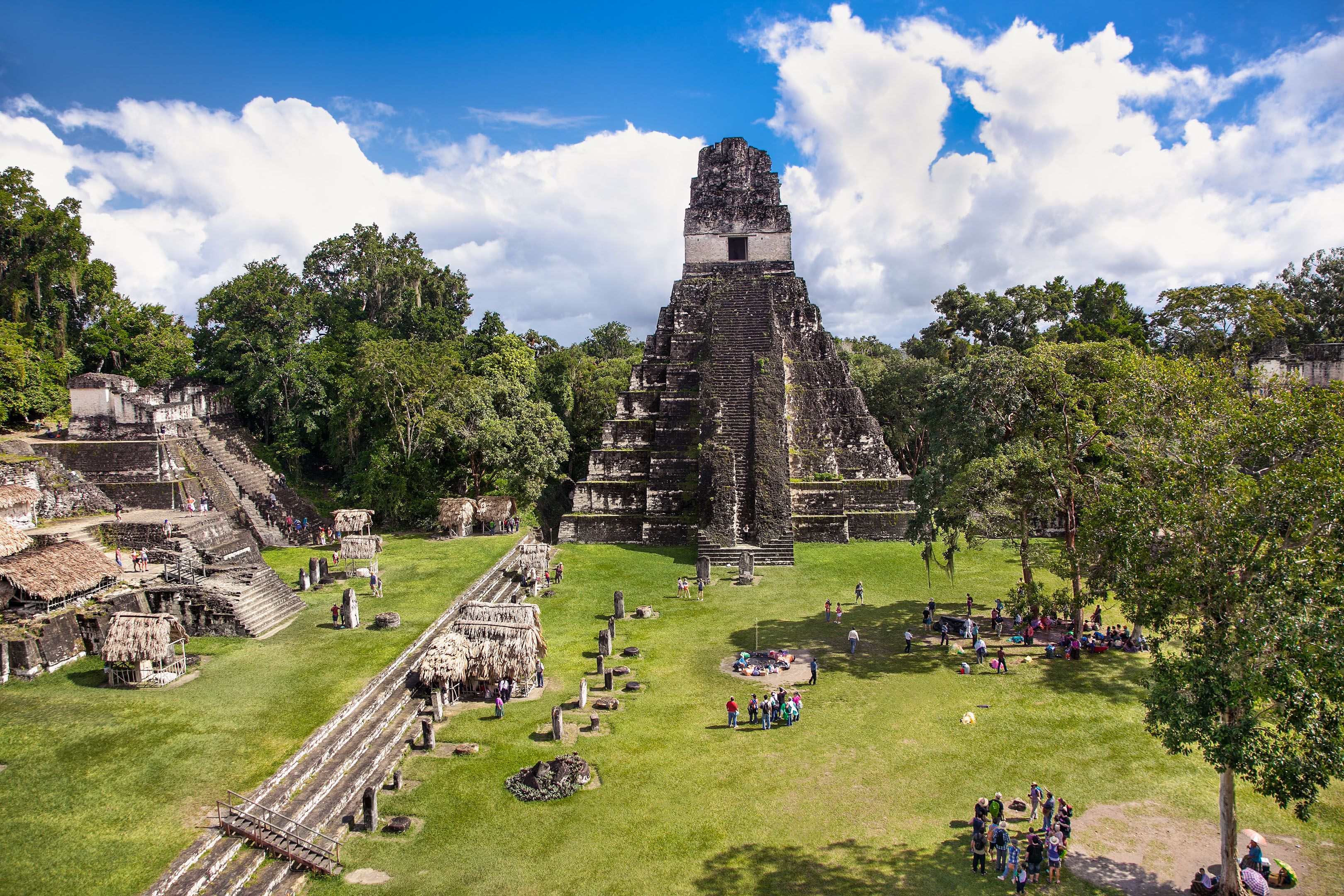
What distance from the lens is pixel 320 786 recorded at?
12.2 metres

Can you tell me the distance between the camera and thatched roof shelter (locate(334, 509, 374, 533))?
28312mm

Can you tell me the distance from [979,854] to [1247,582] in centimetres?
525

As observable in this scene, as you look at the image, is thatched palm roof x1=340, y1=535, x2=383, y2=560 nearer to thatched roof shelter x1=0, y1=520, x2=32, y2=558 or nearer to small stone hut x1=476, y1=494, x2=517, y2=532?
small stone hut x1=476, y1=494, x2=517, y2=532

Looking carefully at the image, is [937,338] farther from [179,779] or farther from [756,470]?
[179,779]

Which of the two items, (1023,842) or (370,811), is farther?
(370,811)

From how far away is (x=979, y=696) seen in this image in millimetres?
15930

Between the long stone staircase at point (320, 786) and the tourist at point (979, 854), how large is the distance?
9544mm

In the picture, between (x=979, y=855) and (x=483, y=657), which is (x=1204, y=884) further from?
(x=483, y=657)

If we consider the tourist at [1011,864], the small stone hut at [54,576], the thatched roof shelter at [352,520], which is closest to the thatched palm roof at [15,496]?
the small stone hut at [54,576]

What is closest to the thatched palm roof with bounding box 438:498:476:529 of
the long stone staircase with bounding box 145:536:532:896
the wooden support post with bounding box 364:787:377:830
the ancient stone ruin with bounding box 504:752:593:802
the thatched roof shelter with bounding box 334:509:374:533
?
the thatched roof shelter with bounding box 334:509:374:533

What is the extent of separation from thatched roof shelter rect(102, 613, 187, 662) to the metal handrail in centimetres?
575

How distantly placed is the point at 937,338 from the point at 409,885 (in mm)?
45063

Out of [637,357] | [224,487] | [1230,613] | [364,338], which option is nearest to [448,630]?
[1230,613]

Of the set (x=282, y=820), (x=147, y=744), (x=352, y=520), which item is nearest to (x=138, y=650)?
(x=147, y=744)
